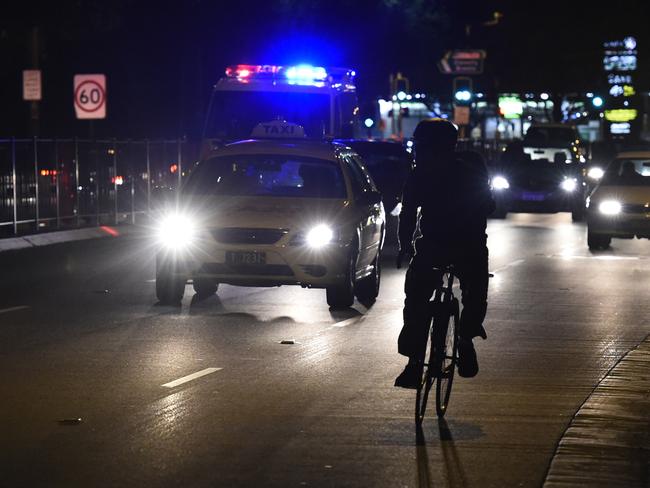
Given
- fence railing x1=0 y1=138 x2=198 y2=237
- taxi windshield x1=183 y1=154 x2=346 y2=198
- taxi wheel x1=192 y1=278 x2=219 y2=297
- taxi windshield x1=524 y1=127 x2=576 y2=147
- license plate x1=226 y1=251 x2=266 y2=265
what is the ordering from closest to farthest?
license plate x1=226 y1=251 x2=266 y2=265, taxi windshield x1=183 y1=154 x2=346 y2=198, taxi wheel x1=192 y1=278 x2=219 y2=297, fence railing x1=0 y1=138 x2=198 y2=237, taxi windshield x1=524 y1=127 x2=576 y2=147

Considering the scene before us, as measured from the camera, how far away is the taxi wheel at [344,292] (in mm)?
15406

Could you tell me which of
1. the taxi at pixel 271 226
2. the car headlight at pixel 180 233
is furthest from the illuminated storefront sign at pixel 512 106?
the car headlight at pixel 180 233

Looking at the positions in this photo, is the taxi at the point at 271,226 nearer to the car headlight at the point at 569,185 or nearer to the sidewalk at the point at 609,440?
the sidewalk at the point at 609,440

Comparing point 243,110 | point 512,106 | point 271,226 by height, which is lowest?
point 271,226

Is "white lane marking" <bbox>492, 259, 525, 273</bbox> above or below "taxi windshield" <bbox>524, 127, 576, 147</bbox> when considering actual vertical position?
below

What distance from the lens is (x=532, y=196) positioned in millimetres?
37125

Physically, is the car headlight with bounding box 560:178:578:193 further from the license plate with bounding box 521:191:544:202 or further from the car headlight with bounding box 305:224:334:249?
the car headlight with bounding box 305:224:334:249

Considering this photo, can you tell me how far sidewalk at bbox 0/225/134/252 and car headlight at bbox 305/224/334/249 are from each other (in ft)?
34.2

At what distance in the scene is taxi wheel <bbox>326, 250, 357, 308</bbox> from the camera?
50.5 ft

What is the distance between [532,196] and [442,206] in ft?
93.2

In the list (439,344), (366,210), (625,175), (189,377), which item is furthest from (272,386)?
(625,175)

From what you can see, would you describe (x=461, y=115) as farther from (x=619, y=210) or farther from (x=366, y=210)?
(x=366, y=210)

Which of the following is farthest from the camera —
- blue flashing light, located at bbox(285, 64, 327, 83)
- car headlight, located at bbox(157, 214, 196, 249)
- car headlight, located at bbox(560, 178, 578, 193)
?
car headlight, located at bbox(560, 178, 578, 193)

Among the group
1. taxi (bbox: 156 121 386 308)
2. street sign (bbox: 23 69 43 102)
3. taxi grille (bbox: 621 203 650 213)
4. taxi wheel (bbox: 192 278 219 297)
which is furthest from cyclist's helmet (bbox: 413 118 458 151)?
street sign (bbox: 23 69 43 102)
